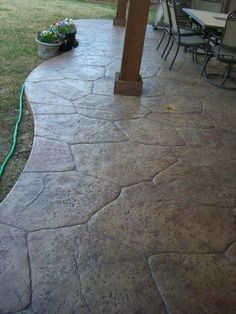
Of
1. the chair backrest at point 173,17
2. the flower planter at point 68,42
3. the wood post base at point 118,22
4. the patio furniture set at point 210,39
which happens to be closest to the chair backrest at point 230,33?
the patio furniture set at point 210,39

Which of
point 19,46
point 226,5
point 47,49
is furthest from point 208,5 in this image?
point 19,46

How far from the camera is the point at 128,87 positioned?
3.75 metres

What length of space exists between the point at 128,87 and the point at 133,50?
38 cm

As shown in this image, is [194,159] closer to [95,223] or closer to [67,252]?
[95,223]

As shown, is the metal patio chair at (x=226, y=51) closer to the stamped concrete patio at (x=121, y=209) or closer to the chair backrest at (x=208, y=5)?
the stamped concrete patio at (x=121, y=209)

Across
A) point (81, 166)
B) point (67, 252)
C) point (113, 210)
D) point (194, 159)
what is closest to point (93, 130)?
point (81, 166)

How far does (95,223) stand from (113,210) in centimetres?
16

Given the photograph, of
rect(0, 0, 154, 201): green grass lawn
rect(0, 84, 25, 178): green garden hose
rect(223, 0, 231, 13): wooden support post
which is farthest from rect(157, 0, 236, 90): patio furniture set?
rect(223, 0, 231, 13): wooden support post

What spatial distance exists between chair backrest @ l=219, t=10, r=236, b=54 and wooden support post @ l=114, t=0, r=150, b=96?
1009mm

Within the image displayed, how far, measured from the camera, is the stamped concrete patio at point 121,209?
1.61 m

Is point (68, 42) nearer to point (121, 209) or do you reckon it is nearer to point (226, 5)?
point (121, 209)

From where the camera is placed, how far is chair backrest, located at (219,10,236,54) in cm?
381

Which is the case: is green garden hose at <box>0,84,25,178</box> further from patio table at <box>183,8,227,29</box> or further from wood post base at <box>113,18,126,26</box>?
wood post base at <box>113,18,126,26</box>

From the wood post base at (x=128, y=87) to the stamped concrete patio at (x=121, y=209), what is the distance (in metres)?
0.12
